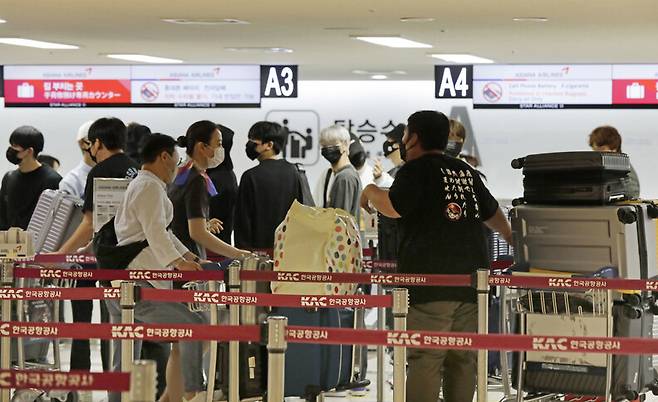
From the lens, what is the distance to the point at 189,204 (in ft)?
24.4

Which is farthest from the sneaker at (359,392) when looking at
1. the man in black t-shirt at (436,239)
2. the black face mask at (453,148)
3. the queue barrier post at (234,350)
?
the man in black t-shirt at (436,239)

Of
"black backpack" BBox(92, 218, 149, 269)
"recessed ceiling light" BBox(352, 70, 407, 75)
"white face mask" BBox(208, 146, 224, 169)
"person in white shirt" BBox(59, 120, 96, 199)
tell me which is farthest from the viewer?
"recessed ceiling light" BBox(352, 70, 407, 75)

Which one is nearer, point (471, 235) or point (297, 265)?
point (471, 235)

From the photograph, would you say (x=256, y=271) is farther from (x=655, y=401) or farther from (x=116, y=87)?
(x=116, y=87)

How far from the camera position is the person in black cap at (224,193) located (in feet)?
29.6

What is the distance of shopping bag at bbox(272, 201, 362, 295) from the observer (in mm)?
7023

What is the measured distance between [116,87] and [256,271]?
328 inches

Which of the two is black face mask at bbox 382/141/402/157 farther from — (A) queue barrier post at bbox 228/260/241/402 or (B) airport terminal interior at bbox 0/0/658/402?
(A) queue barrier post at bbox 228/260/241/402

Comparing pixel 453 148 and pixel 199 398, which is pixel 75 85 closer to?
pixel 453 148

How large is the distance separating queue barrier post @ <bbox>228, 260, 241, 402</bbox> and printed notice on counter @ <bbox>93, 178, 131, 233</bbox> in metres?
1.07

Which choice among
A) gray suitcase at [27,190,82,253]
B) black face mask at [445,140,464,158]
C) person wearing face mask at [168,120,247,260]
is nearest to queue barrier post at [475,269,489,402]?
person wearing face mask at [168,120,247,260]

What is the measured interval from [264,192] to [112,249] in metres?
2.30

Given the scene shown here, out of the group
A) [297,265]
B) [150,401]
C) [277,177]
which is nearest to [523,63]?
[277,177]

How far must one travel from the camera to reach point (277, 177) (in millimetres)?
9172
